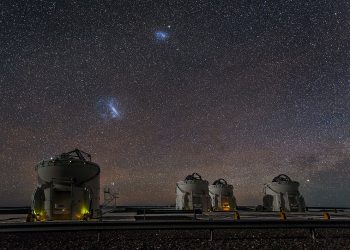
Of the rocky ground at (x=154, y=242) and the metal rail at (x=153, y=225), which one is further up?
the metal rail at (x=153, y=225)

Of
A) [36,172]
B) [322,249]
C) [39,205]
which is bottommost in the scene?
[322,249]

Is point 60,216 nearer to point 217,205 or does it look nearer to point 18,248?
point 18,248

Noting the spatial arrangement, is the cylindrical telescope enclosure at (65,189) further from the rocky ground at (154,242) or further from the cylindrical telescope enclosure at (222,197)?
the cylindrical telescope enclosure at (222,197)

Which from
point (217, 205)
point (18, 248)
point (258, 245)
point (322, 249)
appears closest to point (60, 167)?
point (18, 248)

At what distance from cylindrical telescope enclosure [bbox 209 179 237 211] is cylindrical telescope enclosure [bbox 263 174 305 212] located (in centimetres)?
498

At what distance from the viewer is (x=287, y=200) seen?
140ft

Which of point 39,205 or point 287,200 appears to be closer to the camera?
point 39,205

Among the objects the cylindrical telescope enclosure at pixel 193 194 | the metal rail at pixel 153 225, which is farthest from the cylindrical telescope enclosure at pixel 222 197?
the metal rail at pixel 153 225

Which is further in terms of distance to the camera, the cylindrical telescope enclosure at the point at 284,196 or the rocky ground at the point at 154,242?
the cylindrical telescope enclosure at the point at 284,196

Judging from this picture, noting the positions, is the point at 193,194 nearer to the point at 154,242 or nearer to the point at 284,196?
the point at 284,196

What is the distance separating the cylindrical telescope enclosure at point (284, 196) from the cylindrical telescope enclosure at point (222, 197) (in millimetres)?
4984

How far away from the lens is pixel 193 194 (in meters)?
43.6

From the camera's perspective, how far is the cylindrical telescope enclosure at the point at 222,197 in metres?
46.6

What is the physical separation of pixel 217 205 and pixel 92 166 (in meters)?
26.4
